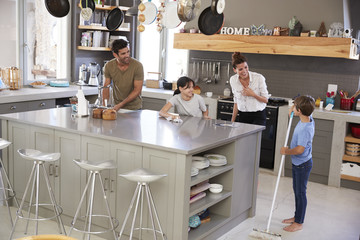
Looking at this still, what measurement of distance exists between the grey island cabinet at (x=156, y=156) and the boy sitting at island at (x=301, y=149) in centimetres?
44

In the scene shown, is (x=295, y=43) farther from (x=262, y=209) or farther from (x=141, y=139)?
(x=141, y=139)

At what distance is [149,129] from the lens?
4.13m

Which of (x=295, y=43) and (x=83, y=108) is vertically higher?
(x=295, y=43)

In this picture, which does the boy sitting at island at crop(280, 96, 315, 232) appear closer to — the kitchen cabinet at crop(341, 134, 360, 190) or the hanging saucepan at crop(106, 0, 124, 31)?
the kitchen cabinet at crop(341, 134, 360, 190)

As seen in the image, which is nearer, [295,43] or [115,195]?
[115,195]

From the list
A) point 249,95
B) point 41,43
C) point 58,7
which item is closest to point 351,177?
point 249,95

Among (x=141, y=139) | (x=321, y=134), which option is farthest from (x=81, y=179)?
(x=321, y=134)

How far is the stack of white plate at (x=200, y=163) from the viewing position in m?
3.85

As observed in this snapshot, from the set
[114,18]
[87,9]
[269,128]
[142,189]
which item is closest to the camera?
[142,189]

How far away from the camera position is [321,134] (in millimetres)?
5801

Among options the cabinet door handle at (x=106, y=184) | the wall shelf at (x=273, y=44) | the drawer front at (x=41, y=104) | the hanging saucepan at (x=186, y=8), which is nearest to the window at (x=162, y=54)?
the wall shelf at (x=273, y=44)

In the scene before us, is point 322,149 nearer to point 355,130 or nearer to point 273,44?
point 355,130

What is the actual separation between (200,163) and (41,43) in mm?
3983

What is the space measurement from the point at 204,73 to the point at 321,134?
220 centimetres
